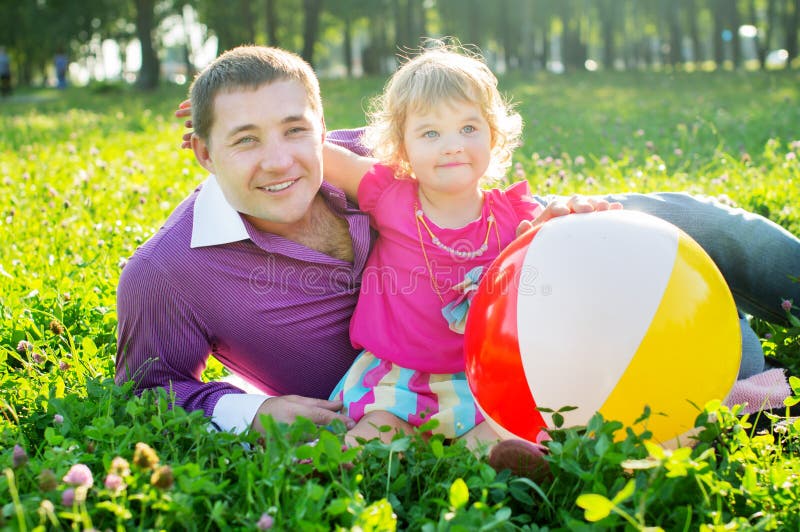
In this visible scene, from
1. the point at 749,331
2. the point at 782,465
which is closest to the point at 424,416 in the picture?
the point at 782,465

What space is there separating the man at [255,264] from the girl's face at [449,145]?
0.41 m

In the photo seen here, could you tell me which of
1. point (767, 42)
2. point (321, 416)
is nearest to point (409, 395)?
point (321, 416)

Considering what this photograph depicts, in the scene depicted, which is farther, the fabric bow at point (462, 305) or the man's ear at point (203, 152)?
the man's ear at point (203, 152)

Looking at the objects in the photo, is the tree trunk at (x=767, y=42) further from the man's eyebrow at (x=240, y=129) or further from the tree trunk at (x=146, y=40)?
the man's eyebrow at (x=240, y=129)

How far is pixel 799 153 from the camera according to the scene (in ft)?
24.8

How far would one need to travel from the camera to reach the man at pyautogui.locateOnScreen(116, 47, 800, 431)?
351 centimetres

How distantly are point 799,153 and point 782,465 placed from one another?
18.4 feet

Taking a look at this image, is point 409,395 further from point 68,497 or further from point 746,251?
point 746,251

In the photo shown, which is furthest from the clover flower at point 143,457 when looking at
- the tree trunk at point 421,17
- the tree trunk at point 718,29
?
the tree trunk at point 718,29

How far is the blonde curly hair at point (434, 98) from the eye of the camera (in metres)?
3.78

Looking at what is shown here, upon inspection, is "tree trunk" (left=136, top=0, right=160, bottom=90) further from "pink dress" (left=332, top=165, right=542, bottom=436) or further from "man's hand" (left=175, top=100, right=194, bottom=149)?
"pink dress" (left=332, top=165, right=542, bottom=436)

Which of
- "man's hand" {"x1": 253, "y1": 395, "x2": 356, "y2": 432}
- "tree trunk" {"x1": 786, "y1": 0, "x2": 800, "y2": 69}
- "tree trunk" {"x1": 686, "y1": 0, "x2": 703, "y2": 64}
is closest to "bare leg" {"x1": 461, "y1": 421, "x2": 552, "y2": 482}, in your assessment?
"man's hand" {"x1": 253, "y1": 395, "x2": 356, "y2": 432}

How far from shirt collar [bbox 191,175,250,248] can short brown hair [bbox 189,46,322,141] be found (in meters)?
0.30

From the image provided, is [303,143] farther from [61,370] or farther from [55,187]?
[55,187]
